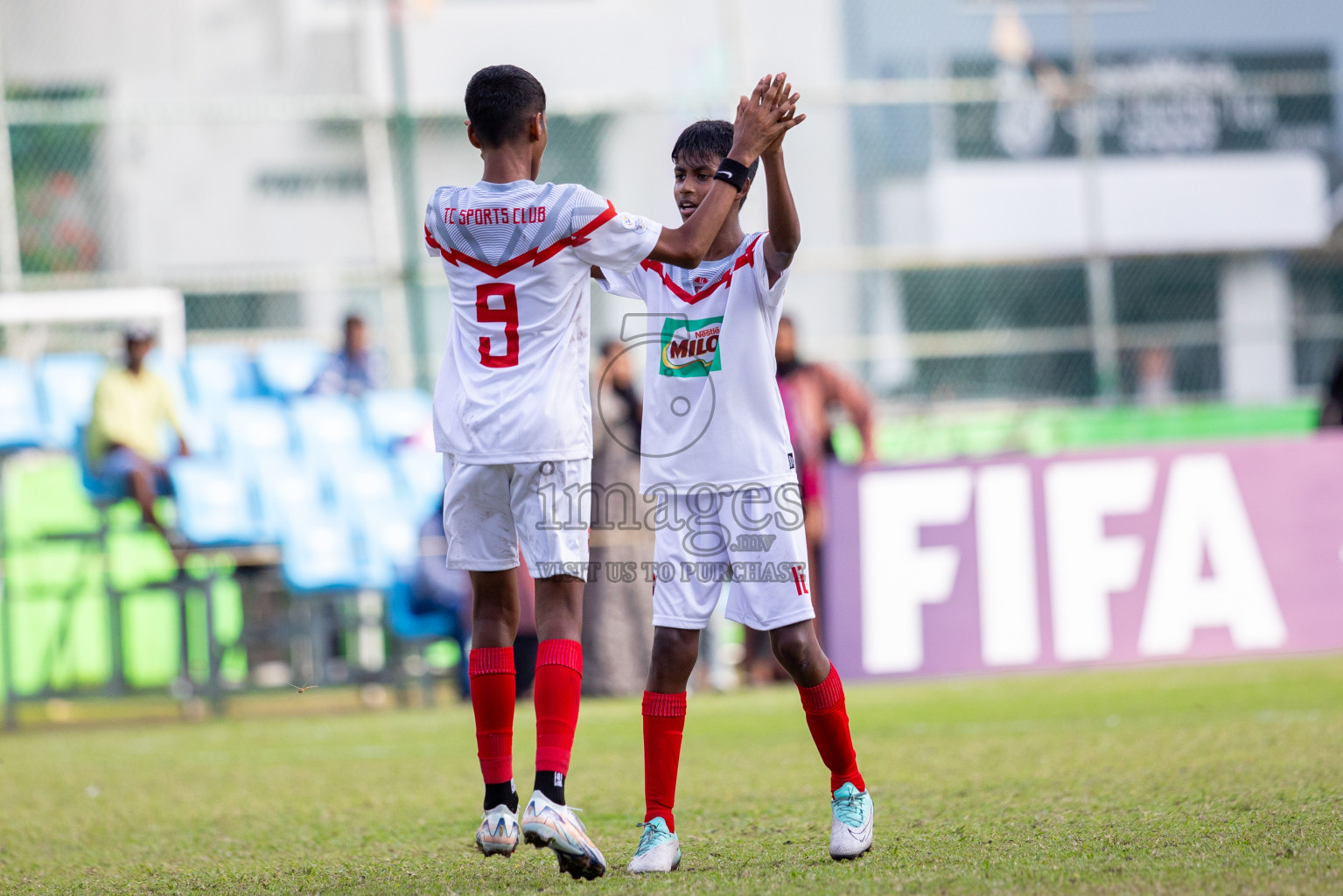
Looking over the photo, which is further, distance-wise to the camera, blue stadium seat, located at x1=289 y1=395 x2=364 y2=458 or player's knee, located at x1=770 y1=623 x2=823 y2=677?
blue stadium seat, located at x1=289 y1=395 x2=364 y2=458

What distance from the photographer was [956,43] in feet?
52.0

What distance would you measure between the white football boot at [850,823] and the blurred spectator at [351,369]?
327 inches

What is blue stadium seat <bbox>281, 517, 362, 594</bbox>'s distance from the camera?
9.81 m

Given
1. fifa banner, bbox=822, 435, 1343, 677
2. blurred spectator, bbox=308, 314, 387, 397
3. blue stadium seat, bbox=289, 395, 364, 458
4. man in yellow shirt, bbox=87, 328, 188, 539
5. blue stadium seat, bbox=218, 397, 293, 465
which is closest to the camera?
fifa banner, bbox=822, 435, 1343, 677

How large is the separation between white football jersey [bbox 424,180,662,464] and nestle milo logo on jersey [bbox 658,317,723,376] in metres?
0.22

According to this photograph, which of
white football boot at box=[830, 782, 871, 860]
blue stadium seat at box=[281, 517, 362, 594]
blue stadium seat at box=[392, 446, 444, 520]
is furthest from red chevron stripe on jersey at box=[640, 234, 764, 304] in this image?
blue stadium seat at box=[392, 446, 444, 520]

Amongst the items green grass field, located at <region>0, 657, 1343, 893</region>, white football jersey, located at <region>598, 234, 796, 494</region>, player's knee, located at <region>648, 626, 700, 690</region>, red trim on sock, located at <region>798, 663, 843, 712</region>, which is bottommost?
green grass field, located at <region>0, 657, 1343, 893</region>

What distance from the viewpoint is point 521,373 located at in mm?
3809

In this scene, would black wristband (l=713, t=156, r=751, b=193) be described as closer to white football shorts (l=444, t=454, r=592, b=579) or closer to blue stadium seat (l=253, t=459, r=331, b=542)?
white football shorts (l=444, t=454, r=592, b=579)

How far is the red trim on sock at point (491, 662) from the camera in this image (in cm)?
393

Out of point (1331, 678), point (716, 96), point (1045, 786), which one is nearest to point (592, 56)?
point (716, 96)

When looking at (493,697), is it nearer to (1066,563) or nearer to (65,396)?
(1066,563)

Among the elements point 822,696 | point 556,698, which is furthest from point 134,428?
point 822,696

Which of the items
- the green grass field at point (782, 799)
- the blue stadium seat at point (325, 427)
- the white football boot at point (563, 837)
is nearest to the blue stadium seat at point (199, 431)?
the blue stadium seat at point (325, 427)
